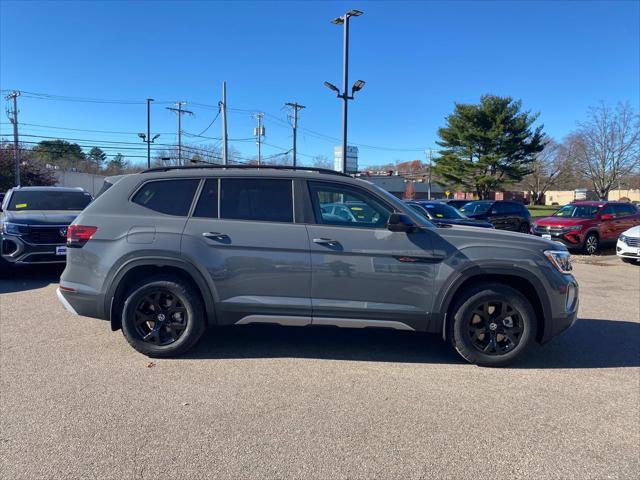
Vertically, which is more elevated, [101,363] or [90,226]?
[90,226]

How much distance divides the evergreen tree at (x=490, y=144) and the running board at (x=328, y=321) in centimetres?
4326

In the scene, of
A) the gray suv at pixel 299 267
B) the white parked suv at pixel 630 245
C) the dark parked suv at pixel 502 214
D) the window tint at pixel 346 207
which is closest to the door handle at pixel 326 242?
the gray suv at pixel 299 267

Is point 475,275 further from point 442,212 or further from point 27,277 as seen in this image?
point 442,212

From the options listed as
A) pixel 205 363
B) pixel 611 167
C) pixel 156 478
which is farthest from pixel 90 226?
pixel 611 167

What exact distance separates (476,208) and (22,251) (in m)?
16.4

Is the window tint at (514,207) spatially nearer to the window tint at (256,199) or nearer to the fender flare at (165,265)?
the window tint at (256,199)

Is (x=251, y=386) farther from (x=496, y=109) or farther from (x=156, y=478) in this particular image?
(x=496, y=109)

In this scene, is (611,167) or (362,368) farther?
(611,167)

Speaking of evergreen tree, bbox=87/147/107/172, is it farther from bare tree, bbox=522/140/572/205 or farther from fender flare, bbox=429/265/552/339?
fender flare, bbox=429/265/552/339

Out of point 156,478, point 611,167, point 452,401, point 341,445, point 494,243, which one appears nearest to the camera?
point 156,478

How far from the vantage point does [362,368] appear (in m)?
4.31

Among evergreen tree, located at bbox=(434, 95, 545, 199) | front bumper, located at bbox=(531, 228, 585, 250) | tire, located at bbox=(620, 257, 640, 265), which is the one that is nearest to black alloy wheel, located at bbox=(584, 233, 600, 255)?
front bumper, located at bbox=(531, 228, 585, 250)

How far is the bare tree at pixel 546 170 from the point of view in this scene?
63847 mm

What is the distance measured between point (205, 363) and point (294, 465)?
1.87 meters
